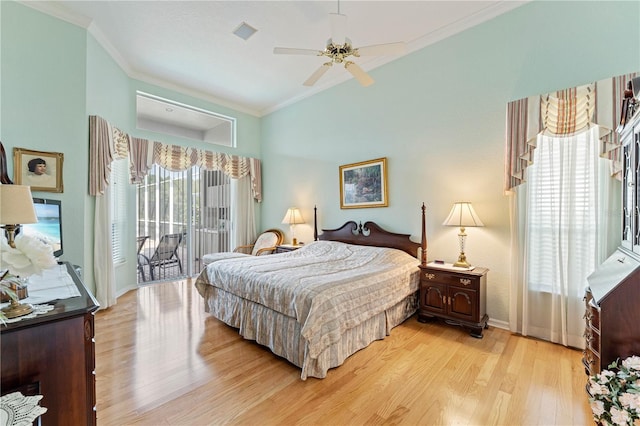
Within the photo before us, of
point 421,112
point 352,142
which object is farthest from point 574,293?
point 352,142

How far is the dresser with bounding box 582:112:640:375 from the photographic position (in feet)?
4.95

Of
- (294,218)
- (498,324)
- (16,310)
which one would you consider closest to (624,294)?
(498,324)

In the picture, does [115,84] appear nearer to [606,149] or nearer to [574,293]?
[606,149]

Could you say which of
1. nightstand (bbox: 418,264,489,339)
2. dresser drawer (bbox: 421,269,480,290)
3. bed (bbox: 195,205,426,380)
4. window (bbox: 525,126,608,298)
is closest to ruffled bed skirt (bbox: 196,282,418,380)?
bed (bbox: 195,205,426,380)

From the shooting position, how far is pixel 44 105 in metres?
2.77

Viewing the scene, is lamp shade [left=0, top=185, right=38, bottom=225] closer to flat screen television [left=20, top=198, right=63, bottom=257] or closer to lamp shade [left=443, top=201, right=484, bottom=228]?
flat screen television [left=20, top=198, right=63, bottom=257]

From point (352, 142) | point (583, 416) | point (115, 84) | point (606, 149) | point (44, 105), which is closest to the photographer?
point (583, 416)

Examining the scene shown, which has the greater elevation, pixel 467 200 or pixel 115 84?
pixel 115 84

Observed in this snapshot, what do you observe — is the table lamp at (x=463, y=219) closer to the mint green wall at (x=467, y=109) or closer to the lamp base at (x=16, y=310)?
the mint green wall at (x=467, y=109)

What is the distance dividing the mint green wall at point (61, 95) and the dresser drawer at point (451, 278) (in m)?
3.92

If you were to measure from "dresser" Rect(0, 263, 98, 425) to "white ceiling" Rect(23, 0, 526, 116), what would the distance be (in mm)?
3099

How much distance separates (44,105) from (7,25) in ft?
2.39

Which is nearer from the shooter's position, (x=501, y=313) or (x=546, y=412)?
(x=546, y=412)

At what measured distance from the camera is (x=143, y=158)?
418 cm
